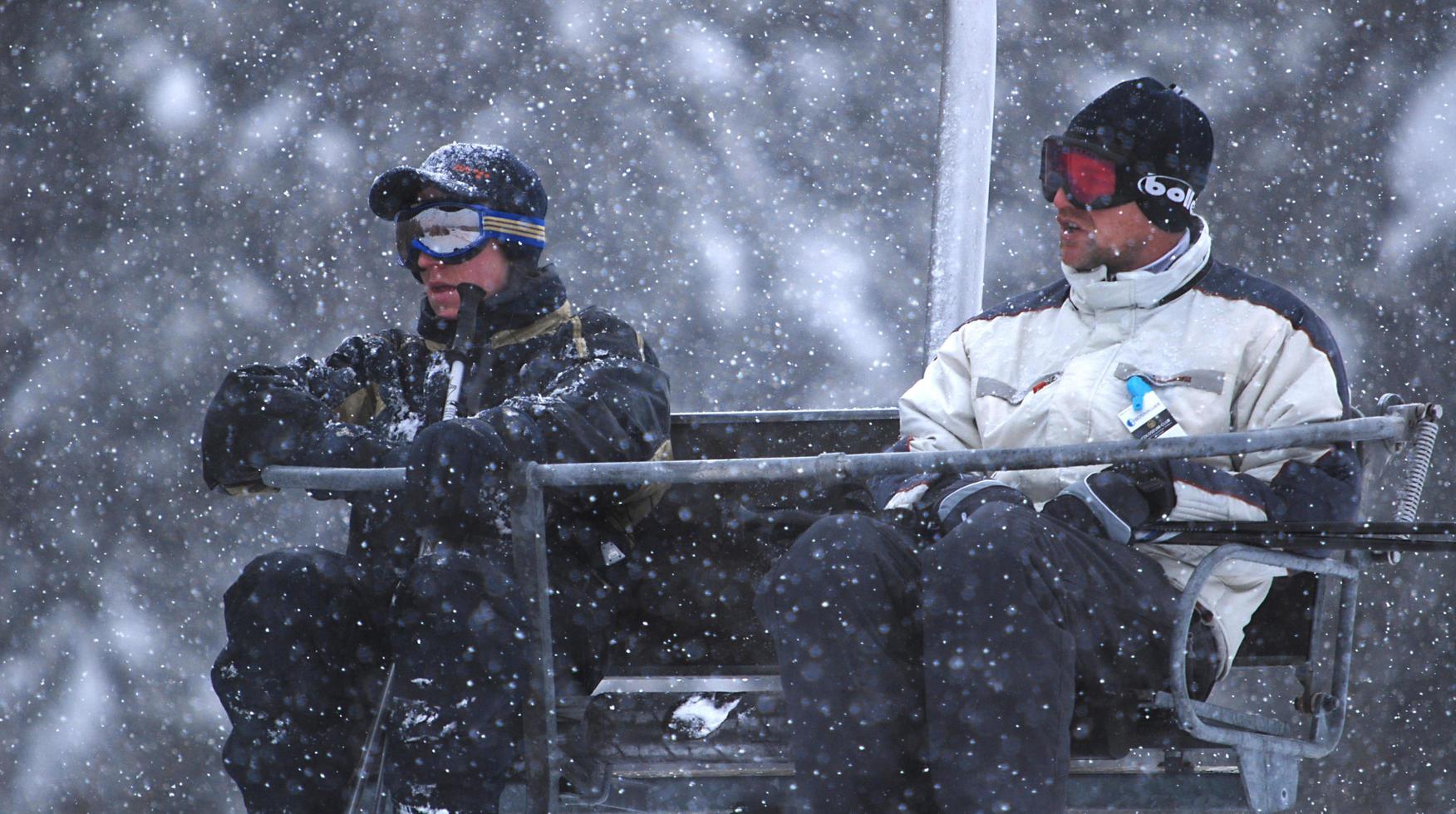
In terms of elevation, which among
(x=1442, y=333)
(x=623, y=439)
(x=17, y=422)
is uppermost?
(x=623, y=439)

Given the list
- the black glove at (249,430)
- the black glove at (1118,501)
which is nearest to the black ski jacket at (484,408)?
the black glove at (249,430)

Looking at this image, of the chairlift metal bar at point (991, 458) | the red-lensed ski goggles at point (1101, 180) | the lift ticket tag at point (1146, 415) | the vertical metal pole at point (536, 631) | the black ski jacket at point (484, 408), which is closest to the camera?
the chairlift metal bar at point (991, 458)

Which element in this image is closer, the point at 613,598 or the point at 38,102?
the point at 613,598

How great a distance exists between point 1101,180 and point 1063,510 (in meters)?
0.71

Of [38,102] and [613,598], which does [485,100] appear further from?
[613,598]

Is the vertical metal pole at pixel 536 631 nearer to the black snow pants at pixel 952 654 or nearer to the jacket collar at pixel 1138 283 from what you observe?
the black snow pants at pixel 952 654

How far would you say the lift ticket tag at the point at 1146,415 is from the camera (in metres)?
2.84

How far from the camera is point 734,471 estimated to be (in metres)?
2.36

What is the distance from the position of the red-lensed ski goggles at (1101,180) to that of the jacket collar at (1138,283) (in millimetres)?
104

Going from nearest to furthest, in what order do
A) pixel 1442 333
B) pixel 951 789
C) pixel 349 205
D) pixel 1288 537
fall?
1. pixel 951 789
2. pixel 1288 537
3. pixel 1442 333
4. pixel 349 205

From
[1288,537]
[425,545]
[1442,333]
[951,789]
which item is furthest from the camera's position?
[1442,333]

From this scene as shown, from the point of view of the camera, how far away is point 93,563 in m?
12.1

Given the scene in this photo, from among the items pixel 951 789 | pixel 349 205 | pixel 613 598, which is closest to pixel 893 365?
pixel 349 205

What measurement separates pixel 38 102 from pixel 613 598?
9.50 m
